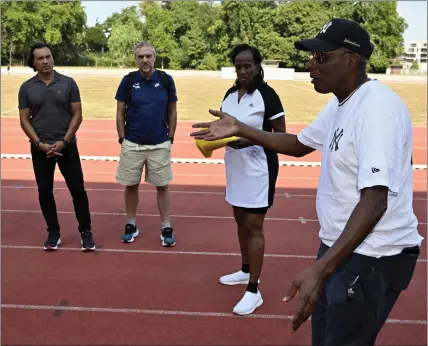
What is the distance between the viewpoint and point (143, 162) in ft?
15.2

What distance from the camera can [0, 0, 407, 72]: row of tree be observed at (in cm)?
2947

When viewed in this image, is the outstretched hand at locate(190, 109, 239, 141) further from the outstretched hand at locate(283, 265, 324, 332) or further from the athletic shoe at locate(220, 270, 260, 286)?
the athletic shoe at locate(220, 270, 260, 286)

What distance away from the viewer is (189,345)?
3.00m

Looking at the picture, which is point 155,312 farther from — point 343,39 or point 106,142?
point 106,142

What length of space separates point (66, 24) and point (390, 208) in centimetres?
2958

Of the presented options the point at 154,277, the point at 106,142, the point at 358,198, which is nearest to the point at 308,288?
the point at 358,198

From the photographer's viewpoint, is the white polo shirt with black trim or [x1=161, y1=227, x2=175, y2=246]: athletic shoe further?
[x1=161, y1=227, x2=175, y2=246]: athletic shoe

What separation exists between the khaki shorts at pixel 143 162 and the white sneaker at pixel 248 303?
5.17 ft

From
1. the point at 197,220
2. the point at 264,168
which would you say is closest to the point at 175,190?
the point at 197,220

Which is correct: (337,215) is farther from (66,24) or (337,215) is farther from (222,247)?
(66,24)

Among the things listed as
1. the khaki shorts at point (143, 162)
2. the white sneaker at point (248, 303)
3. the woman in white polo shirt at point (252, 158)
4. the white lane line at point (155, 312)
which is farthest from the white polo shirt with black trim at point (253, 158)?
the khaki shorts at point (143, 162)

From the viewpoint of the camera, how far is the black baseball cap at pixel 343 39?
173cm

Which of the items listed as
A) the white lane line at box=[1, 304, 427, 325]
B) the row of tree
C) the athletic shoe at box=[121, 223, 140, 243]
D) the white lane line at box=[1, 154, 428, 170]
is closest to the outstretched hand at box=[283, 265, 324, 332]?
the white lane line at box=[1, 304, 427, 325]

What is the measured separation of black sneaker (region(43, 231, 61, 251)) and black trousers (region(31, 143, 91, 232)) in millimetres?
111
